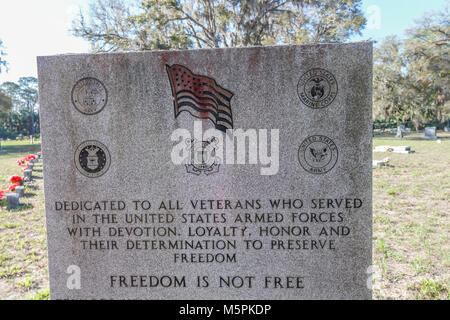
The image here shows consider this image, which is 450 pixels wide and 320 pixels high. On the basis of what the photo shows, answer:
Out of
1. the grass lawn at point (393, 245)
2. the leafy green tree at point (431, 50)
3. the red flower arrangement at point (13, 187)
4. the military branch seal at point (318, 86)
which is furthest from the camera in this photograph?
the leafy green tree at point (431, 50)

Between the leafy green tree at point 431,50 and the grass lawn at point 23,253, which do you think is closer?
the grass lawn at point 23,253

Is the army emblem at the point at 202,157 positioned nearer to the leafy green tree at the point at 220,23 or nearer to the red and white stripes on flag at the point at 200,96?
the red and white stripes on flag at the point at 200,96

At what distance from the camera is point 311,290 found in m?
2.70

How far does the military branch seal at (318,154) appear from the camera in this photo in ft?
8.64

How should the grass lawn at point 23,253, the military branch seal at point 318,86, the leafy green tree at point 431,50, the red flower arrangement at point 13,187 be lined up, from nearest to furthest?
the military branch seal at point 318,86 < the grass lawn at point 23,253 < the red flower arrangement at point 13,187 < the leafy green tree at point 431,50

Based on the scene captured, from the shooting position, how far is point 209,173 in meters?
2.71

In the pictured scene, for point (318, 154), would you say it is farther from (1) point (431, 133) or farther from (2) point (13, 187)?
(1) point (431, 133)

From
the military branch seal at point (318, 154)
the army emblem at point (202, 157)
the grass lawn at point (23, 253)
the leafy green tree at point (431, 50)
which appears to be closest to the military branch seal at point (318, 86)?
the military branch seal at point (318, 154)

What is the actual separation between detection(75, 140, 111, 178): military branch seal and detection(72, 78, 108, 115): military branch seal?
0.31 meters

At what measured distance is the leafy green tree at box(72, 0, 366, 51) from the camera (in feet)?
50.8

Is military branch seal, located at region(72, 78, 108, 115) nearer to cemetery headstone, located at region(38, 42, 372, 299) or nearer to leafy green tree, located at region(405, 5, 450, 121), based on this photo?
cemetery headstone, located at region(38, 42, 372, 299)

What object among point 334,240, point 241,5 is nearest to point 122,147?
point 334,240

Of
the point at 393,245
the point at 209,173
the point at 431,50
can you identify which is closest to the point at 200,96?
the point at 209,173

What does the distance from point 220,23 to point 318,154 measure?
52.2ft
